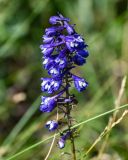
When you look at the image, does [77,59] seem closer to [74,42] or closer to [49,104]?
[74,42]

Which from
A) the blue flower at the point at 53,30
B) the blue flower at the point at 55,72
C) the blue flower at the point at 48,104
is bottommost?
the blue flower at the point at 48,104

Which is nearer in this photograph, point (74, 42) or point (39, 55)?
point (74, 42)

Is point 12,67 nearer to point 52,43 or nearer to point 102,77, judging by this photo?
point 102,77

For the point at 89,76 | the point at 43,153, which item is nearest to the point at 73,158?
the point at 43,153

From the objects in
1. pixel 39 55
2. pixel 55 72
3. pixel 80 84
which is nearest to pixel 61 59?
pixel 55 72

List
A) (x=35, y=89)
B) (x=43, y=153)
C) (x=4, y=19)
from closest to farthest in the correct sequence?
1. (x=43, y=153)
2. (x=4, y=19)
3. (x=35, y=89)

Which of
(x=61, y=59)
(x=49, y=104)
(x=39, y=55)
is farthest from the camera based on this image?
(x=39, y=55)

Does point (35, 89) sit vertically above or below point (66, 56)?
above

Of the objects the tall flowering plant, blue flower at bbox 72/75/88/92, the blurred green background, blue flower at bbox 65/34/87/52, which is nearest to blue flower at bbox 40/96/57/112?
the tall flowering plant

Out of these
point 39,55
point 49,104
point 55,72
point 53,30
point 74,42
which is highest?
point 39,55

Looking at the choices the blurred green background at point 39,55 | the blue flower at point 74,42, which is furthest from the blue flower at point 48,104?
the blurred green background at point 39,55

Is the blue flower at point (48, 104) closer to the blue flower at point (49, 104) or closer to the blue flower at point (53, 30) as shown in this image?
the blue flower at point (49, 104)
